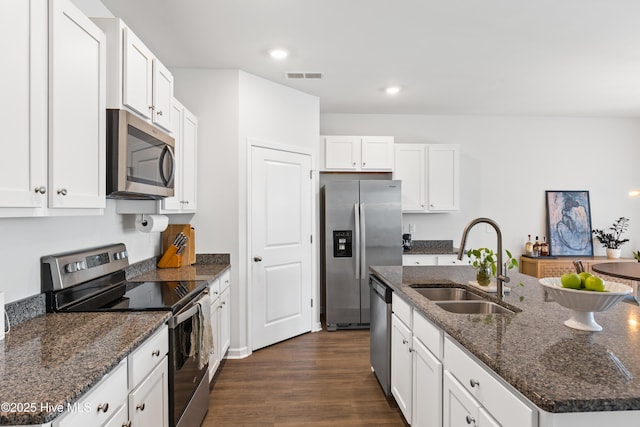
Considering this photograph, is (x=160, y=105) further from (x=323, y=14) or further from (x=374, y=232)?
(x=374, y=232)

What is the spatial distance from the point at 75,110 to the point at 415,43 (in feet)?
8.14

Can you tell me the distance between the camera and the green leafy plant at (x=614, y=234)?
5246mm

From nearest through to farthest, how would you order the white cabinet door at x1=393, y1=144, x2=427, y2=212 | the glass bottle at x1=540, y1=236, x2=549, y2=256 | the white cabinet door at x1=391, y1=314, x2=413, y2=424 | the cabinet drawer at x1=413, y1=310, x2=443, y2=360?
the cabinet drawer at x1=413, y1=310, x2=443, y2=360, the white cabinet door at x1=391, y1=314, x2=413, y2=424, the white cabinet door at x1=393, y1=144, x2=427, y2=212, the glass bottle at x1=540, y1=236, x2=549, y2=256

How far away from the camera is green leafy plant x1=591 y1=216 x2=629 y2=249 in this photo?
525 cm

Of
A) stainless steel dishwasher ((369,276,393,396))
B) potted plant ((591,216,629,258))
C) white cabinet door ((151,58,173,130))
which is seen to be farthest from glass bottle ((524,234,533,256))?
white cabinet door ((151,58,173,130))

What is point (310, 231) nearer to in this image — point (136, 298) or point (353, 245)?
point (353, 245)

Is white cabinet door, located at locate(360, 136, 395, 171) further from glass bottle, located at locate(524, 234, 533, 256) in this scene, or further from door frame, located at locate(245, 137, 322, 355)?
glass bottle, located at locate(524, 234, 533, 256)

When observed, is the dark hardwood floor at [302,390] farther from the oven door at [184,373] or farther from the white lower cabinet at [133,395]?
the white lower cabinet at [133,395]

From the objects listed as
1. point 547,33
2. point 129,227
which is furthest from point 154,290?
point 547,33

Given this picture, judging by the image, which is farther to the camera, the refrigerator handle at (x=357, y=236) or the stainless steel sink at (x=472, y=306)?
the refrigerator handle at (x=357, y=236)

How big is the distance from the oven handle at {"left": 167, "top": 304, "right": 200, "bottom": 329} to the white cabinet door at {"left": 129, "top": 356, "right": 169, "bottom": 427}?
16cm

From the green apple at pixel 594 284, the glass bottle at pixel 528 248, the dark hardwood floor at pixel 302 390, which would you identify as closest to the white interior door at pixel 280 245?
the dark hardwood floor at pixel 302 390

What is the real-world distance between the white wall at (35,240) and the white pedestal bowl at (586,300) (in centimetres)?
218

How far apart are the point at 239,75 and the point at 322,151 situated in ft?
5.01
